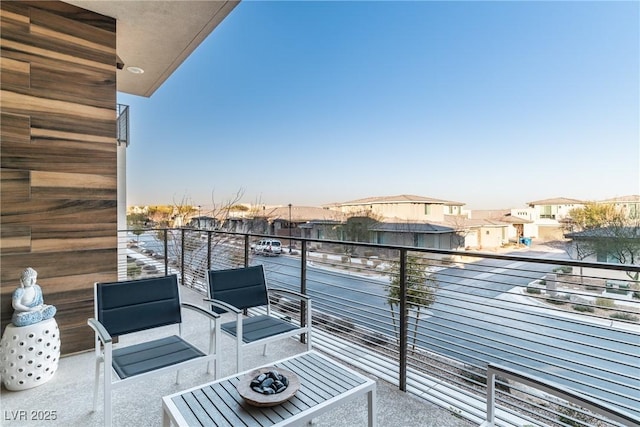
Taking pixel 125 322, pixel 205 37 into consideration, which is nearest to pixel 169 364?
pixel 125 322

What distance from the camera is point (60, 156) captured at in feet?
9.44

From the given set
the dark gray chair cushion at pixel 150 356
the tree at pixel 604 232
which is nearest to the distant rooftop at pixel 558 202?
the tree at pixel 604 232

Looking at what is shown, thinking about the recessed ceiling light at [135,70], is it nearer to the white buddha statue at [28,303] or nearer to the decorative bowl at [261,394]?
the white buddha statue at [28,303]

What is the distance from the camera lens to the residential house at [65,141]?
268 centimetres

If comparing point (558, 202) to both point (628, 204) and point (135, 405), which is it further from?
point (135, 405)

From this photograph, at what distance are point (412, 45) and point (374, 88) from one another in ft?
8.46

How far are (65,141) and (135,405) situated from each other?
2.22 metres

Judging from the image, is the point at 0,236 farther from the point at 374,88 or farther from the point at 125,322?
the point at 374,88

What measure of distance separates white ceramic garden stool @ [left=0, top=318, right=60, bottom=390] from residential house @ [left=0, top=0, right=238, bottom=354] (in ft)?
1.30

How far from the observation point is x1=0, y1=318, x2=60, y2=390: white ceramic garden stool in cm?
235

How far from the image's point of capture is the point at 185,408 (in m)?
1.46

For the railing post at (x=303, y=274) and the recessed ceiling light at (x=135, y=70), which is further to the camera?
the recessed ceiling light at (x=135, y=70)

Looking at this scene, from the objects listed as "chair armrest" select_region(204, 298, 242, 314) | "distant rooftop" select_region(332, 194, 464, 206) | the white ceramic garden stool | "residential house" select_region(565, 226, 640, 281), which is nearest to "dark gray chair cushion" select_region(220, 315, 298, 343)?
"chair armrest" select_region(204, 298, 242, 314)

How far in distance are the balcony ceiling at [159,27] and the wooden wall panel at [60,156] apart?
208mm
